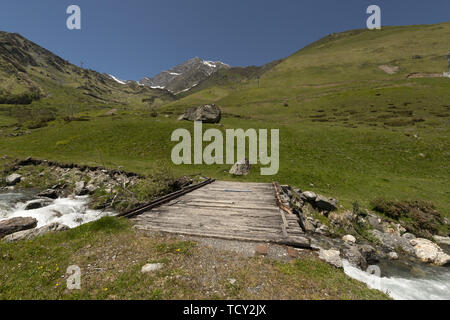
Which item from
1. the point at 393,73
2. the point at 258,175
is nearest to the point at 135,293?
the point at 258,175

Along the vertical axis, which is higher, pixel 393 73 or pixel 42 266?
pixel 393 73

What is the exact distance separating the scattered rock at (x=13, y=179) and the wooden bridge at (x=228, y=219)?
75.2 ft

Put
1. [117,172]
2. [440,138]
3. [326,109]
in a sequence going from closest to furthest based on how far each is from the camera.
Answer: [117,172] < [440,138] < [326,109]

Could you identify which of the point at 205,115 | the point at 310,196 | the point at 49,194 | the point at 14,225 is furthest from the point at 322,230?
the point at 205,115

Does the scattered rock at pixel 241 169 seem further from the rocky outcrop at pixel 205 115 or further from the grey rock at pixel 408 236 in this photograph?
the rocky outcrop at pixel 205 115

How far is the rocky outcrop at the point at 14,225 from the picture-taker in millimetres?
8670

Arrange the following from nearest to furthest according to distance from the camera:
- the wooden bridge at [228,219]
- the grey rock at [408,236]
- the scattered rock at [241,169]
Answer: the wooden bridge at [228,219] → the grey rock at [408,236] → the scattered rock at [241,169]

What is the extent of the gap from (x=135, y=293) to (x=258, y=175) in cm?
1981

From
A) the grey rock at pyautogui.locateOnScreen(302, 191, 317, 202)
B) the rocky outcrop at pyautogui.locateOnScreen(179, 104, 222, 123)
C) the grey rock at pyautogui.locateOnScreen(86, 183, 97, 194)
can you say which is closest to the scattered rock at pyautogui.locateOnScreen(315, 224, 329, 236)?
the grey rock at pyautogui.locateOnScreen(302, 191, 317, 202)

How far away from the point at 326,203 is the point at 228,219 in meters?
10.9

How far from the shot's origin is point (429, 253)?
36.9ft

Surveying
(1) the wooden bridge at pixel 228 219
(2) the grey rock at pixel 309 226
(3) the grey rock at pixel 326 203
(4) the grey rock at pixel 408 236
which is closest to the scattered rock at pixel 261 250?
(1) the wooden bridge at pixel 228 219

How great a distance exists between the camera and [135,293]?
15.3 ft
